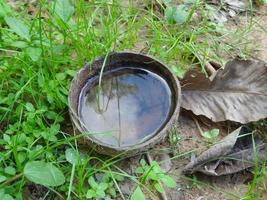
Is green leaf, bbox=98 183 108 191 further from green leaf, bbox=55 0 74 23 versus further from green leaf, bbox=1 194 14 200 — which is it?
green leaf, bbox=55 0 74 23

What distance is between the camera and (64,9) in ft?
6.37

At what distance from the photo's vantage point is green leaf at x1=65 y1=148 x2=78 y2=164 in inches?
67.5

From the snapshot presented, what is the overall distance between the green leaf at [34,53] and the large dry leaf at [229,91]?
0.56 m

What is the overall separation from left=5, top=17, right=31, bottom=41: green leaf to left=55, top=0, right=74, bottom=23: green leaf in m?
0.14

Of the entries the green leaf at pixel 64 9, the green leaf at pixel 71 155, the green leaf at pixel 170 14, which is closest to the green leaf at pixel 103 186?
the green leaf at pixel 71 155

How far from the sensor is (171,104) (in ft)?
6.02

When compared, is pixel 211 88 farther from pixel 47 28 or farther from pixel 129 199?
pixel 47 28

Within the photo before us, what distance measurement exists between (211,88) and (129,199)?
0.57 m

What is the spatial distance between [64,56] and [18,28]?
217 mm

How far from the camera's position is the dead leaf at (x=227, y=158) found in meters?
1.78

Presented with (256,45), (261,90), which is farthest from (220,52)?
(261,90)

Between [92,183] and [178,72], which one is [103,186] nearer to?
[92,183]

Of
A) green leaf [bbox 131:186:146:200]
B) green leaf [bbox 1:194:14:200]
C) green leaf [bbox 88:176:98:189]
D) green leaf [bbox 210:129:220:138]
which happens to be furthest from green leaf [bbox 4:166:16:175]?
green leaf [bbox 210:129:220:138]

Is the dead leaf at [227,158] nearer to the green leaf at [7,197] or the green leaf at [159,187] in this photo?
the green leaf at [159,187]
